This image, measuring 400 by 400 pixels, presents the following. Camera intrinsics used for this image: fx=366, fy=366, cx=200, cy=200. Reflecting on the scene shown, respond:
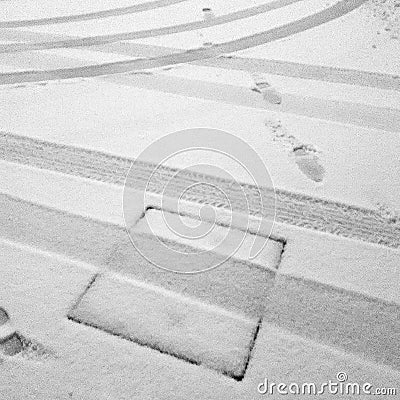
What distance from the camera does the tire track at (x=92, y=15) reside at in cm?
561

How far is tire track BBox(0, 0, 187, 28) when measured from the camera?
18.4ft

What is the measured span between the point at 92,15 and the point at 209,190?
4559 millimetres

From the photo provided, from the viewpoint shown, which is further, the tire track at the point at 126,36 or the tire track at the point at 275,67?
the tire track at the point at 126,36

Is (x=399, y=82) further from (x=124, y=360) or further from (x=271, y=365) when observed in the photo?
(x=124, y=360)

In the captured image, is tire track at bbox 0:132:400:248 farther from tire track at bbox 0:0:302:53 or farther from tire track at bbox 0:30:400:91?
tire track at bbox 0:0:302:53

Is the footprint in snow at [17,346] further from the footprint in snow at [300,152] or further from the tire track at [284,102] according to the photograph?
the tire track at [284,102]

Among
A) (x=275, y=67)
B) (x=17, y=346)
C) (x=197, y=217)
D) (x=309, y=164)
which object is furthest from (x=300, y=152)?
(x=17, y=346)

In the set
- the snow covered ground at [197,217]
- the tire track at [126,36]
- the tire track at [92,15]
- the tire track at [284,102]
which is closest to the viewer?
the snow covered ground at [197,217]

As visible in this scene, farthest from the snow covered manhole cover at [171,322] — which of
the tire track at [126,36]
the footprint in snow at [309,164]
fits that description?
the tire track at [126,36]
